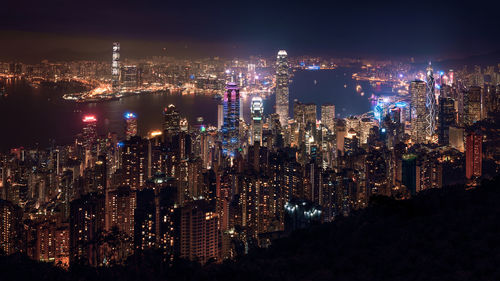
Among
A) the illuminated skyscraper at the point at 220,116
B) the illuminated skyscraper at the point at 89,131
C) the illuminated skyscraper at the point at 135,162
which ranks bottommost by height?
the illuminated skyscraper at the point at 135,162

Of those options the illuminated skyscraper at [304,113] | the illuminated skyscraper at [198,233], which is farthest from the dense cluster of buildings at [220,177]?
the illuminated skyscraper at [304,113]

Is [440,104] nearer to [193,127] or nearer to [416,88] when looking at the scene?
[416,88]

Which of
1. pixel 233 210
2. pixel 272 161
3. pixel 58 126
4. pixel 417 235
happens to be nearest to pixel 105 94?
pixel 58 126

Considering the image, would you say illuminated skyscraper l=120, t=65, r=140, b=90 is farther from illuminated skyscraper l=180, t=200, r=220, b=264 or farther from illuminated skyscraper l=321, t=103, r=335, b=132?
illuminated skyscraper l=180, t=200, r=220, b=264

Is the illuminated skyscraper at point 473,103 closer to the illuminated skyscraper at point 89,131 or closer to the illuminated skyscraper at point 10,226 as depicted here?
the illuminated skyscraper at point 89,131

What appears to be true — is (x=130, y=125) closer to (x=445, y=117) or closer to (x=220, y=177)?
(x=220, y=177)
